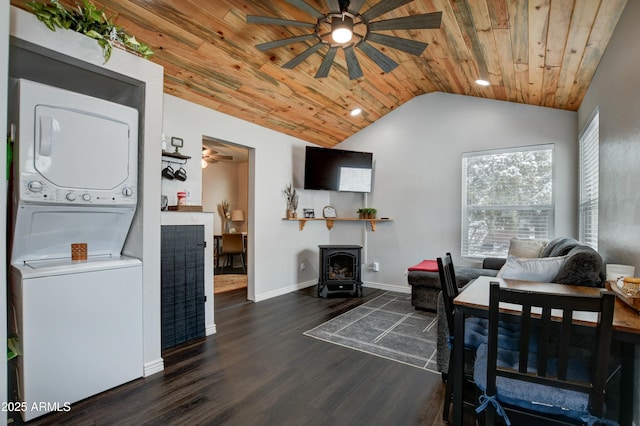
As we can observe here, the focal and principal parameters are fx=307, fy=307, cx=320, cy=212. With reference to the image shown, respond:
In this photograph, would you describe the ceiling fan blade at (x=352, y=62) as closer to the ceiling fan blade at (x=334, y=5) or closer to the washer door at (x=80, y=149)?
the ceiling fan blade at (x=334, y=5)

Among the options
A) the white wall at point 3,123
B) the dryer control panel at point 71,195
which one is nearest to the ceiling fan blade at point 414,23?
the white wall at point 3,123

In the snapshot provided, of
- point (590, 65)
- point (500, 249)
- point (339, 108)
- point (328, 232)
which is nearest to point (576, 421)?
point (590, 65)

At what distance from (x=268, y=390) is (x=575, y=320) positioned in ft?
6.18

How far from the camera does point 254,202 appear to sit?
443 cm

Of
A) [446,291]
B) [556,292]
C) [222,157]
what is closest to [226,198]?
[222,157]

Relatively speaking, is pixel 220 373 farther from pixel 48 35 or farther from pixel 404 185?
pixel 404 185

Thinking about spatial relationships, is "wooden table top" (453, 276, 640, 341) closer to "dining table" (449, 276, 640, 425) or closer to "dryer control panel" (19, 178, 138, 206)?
"dining table" (449, 276, 640, 425)

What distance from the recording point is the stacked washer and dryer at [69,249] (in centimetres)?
187

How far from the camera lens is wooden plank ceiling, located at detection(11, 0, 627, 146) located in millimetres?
2314

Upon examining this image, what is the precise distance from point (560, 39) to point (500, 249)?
2.73 metres

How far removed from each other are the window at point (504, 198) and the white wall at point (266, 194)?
8.44ft

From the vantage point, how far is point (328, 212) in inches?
222

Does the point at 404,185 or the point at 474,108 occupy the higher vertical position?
the point at 474,108

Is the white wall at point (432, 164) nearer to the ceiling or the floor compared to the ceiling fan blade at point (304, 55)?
nearer to the floor
